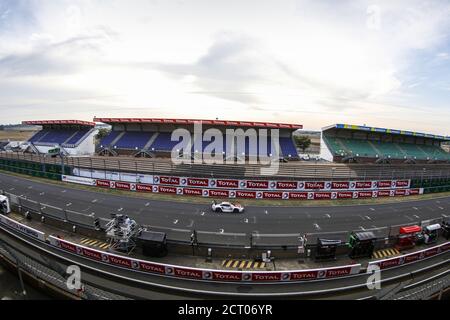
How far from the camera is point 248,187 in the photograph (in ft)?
92.2

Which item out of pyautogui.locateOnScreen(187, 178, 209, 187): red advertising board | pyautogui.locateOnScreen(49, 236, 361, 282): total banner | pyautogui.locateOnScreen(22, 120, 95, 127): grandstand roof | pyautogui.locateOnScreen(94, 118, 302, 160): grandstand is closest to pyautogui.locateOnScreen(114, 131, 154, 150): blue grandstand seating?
pyautogui.locateOnScreen(94, 118, 302, 160): grandstand

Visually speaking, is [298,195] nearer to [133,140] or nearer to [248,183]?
[248,183]

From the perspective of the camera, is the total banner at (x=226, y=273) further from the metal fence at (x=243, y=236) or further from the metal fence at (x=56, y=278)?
the metal fence at (x=243, y=236)

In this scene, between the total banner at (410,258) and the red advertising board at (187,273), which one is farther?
the total banner at (410,258)

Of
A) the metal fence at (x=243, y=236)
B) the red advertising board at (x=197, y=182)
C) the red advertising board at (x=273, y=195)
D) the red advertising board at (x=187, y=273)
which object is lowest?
the metal fence at (x=243, y=236)

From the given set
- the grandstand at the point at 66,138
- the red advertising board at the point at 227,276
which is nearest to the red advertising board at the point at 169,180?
the red advertising board at the point at 227,276

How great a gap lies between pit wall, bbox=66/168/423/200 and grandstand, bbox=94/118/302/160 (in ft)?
56.5

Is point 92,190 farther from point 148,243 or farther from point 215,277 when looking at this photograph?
point 215,277

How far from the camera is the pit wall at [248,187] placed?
27.9m

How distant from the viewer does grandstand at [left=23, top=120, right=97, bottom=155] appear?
54125 millimetres

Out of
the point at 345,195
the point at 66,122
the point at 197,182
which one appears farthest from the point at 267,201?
the point at 66,122

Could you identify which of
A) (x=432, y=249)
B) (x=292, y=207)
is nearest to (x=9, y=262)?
(x=292, y=207)

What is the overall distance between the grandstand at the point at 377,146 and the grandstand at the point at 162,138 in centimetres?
944
